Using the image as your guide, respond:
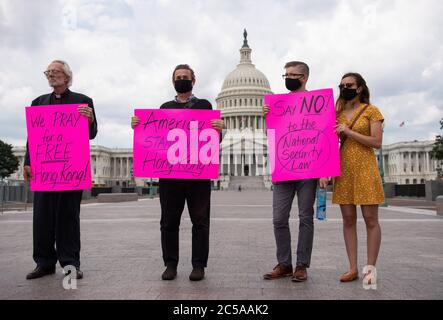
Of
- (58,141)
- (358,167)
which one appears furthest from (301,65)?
(58,141)

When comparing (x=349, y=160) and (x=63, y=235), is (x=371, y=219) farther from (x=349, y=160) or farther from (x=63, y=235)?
(x=63, y=235)

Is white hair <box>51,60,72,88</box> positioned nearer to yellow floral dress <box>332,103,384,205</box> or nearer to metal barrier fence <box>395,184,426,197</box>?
yellow floral dress <box>332,103,384,205</box>

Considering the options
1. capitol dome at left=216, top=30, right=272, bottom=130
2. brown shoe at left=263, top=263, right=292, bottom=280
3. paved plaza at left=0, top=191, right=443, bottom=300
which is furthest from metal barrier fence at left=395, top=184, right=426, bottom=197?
capitol dome at left=216, top=30, right=272, bottom=130

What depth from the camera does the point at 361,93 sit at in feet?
18.3

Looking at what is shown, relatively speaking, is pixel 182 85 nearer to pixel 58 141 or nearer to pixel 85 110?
pixel 85 110

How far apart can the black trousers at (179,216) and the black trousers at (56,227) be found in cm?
116

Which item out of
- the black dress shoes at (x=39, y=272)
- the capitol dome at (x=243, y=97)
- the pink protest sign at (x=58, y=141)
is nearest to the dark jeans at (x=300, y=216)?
the pink protest sign at (x=58, y=141)

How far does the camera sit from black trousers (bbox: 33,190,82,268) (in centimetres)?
577

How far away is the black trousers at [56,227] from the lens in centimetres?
577

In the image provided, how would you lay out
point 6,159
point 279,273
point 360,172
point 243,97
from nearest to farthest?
point 360,172 < point 279,273 < point 6,159 < point 243,97

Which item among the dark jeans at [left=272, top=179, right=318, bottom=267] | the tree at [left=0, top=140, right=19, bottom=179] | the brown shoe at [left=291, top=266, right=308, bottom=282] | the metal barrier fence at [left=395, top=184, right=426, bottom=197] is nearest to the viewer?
the brown shoe at [left=291, top=266, right=308, bottom=282]

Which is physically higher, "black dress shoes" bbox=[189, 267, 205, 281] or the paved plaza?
"black dress shoes" bbox=[189, 267, 205, 281]

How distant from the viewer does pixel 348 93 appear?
216 inches

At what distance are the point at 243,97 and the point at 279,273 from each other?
126 metres
